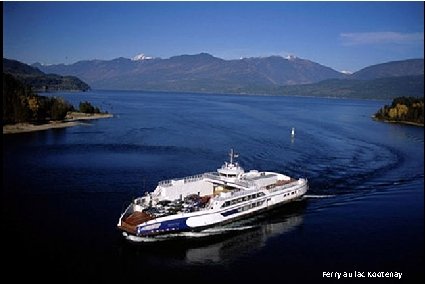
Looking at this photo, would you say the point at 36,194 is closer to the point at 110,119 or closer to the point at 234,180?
the point at 234,180

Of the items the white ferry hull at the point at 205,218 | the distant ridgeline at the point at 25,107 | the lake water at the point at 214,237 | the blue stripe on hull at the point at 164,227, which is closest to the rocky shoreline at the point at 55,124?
the distant ridgeline at the point at 25,107

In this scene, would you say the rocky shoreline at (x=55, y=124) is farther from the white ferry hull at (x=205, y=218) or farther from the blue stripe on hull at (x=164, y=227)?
the blue stripe on hull at (x=164, y=227)

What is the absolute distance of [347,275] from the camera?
2000 cm

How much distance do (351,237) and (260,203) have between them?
6.35 meters

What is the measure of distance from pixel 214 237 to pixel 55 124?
54.0m

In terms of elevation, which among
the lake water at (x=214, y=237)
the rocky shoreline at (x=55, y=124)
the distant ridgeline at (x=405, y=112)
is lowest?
the lake water at (x=214, y=237)

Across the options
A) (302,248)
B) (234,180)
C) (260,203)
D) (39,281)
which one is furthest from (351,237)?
(39,281)

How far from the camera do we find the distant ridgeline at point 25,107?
6588 cm

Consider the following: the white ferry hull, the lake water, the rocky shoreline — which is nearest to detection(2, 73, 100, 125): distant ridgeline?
the rocky shoreline

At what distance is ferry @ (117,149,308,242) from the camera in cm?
2325

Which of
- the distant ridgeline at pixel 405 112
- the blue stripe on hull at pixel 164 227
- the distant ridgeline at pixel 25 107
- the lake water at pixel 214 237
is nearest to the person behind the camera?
the lake water at pixel 214 237

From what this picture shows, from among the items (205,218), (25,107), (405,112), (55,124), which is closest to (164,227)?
(205,218)

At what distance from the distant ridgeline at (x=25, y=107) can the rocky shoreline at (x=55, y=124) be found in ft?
4.99

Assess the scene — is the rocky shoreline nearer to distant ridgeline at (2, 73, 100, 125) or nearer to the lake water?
distant ridgeline at (2, 73, 100, 125)
